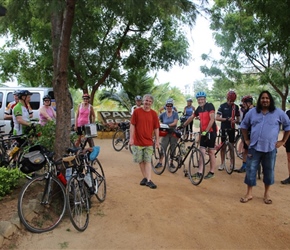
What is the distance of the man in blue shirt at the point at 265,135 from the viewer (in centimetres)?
443

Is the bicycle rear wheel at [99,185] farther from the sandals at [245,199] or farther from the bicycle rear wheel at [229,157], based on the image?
the bicycle rear wheel at [229,157]

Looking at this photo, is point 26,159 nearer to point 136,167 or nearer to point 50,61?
point 136,167

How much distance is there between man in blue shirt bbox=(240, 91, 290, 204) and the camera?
443cm

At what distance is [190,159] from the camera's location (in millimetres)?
5848

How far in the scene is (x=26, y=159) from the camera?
12.1 feet

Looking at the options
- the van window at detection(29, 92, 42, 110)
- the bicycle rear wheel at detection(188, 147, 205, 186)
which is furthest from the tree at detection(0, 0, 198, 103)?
the bicycle rear wheel at detection(188, 147, 205, 186)

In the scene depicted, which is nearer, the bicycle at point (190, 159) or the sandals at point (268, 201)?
the sandals at point (268, 201)

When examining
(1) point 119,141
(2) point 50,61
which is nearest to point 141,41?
(2) point 50,61

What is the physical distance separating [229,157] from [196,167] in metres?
1.08

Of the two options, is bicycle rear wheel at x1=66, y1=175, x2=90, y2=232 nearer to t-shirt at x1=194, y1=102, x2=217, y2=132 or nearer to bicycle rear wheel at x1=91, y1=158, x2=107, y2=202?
bicycle rear wheel at x1=91, y1=158, x2=107, y2=202

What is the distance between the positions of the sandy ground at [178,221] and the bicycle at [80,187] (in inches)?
5.9

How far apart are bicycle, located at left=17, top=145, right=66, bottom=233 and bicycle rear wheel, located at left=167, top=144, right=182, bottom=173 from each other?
295cm

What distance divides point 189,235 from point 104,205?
1.43 meters

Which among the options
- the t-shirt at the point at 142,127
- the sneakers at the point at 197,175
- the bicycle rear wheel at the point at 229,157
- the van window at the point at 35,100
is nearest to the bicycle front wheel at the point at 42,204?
the t-shirt at the point at 142,127
